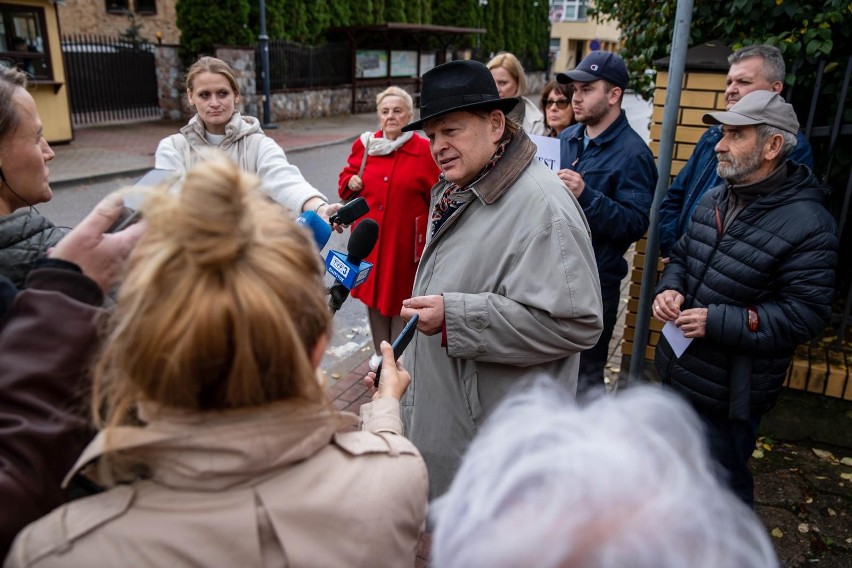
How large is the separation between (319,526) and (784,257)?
7.26 feet

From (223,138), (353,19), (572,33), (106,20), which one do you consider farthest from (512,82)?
(572,33)

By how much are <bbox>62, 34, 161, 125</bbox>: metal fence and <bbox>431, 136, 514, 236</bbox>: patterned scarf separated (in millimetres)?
16291

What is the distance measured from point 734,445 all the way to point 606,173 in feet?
4.91

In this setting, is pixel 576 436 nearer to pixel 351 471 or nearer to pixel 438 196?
pixel 351 471

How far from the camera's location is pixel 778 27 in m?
3.96

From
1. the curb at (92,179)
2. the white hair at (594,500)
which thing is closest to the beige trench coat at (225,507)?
the white hair at (594,500)

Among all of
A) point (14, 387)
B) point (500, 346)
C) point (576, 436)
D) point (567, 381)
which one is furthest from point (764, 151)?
point (14, 387)

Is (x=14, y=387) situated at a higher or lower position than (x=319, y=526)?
higher

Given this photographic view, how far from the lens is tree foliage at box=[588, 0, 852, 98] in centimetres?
353

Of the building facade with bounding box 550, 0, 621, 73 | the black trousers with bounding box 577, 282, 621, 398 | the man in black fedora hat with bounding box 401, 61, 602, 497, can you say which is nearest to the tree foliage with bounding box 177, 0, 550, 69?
the building facade with bounding box 550, 0, 621, 73

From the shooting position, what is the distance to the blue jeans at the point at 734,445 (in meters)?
2.81

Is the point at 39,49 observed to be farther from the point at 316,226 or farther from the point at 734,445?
the point at 734,445

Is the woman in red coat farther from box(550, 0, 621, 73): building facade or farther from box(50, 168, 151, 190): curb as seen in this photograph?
box(550, 0, 621, 73): building facade

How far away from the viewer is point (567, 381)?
7.87 feet
